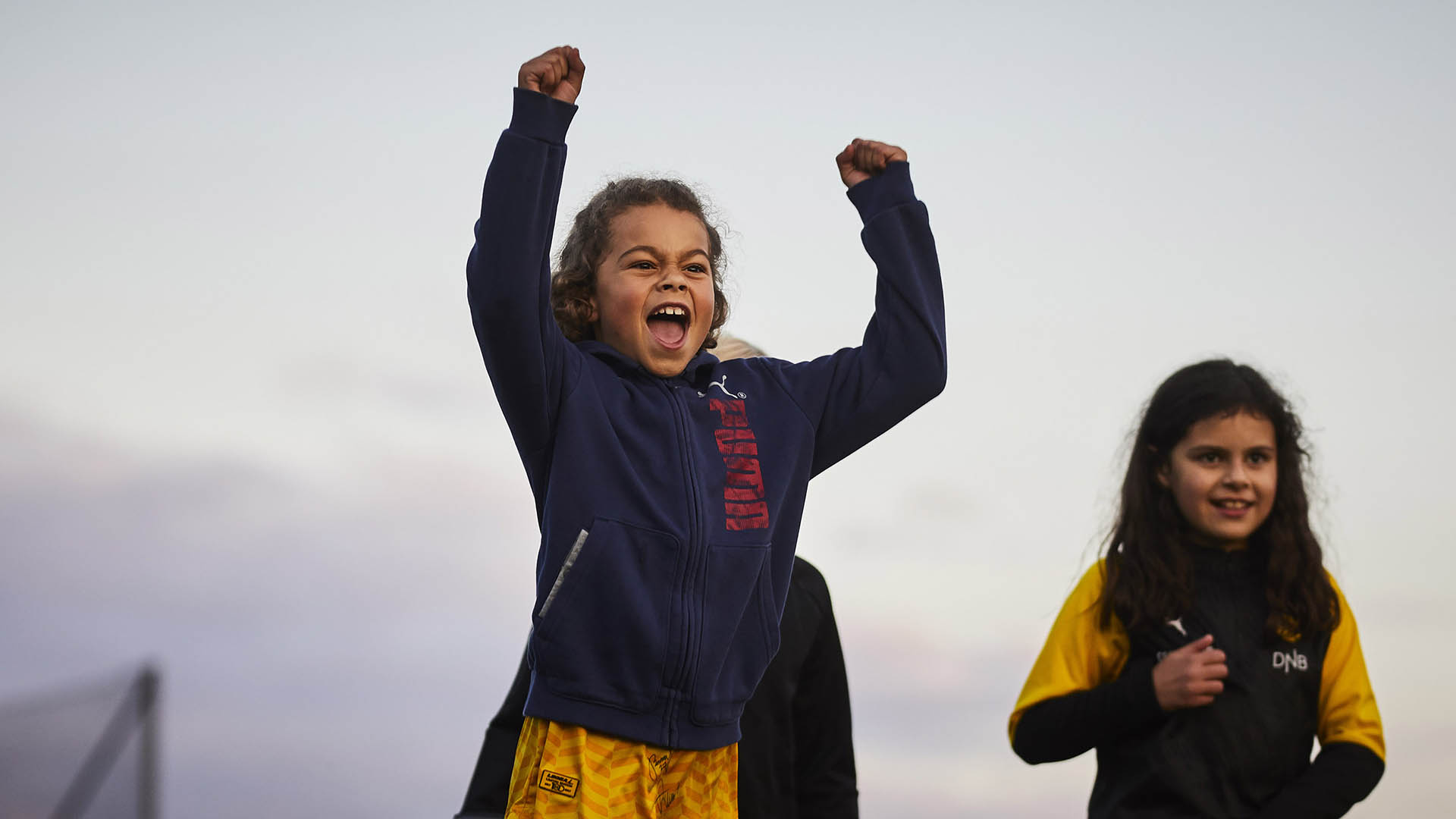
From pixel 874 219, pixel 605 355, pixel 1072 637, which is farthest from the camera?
pixel 1072 637

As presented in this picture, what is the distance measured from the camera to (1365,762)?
2.36 metres

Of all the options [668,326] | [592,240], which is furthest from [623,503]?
[592,240]

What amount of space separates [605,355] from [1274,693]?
4.68 ft

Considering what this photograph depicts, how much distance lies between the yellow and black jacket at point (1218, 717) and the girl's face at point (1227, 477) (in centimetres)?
7

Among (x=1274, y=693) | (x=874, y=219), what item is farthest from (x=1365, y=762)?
(x=874, y=219)

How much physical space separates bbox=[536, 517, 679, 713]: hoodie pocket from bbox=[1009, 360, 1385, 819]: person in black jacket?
3.49 feet

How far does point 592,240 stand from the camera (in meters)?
2.07

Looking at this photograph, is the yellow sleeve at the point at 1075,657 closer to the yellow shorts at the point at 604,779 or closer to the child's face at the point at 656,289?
the yellow shorts at the point at 604,779

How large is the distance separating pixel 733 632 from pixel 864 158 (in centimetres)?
81

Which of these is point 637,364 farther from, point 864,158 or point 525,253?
point 864,158

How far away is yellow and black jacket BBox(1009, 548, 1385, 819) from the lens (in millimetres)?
2367

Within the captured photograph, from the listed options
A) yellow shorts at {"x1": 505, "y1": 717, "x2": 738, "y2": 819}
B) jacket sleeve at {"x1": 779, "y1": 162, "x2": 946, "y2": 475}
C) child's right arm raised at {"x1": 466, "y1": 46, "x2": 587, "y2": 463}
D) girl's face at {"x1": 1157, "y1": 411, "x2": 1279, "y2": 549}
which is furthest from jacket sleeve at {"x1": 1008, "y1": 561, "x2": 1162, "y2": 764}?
child's right arm raised at {"x1": 466, "y1": 46, "x2": 587, "y2": 463}

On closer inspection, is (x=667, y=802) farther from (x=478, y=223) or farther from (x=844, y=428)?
(x=478, y=223)

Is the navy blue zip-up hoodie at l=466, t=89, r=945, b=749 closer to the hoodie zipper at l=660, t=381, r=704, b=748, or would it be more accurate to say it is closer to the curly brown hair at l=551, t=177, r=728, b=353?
the hoodie zipper at l=660, t=381, r=704, b=748
